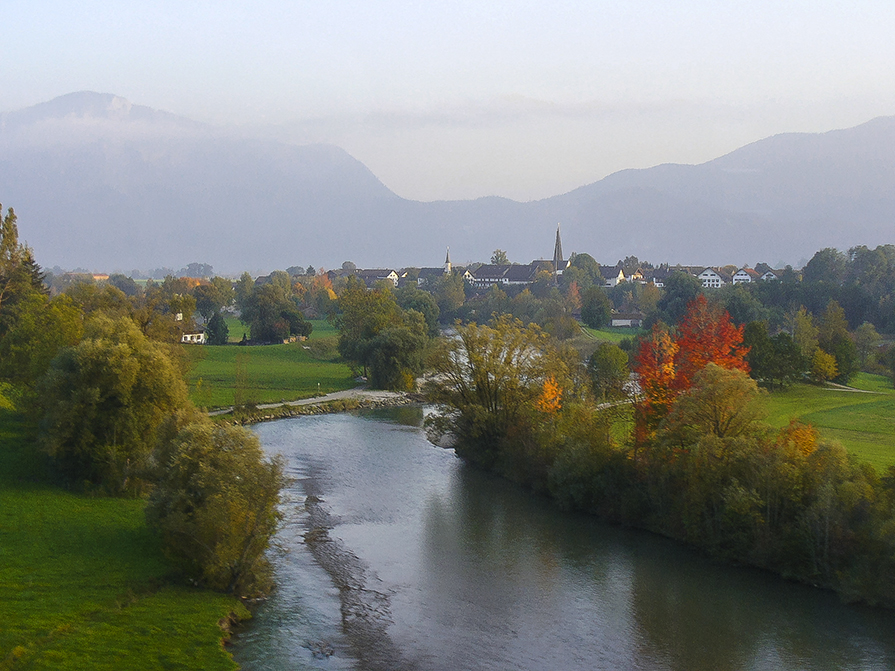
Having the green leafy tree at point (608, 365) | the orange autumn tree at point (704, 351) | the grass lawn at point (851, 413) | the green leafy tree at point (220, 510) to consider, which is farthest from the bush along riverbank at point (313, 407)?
the green leafy tree at point (220, 510)

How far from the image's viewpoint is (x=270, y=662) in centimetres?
2331

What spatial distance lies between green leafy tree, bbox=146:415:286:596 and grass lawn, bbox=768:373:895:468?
2774cm

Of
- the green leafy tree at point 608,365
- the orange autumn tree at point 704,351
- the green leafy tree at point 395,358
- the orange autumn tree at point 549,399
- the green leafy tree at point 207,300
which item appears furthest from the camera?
the green leafy tree at point 207,300

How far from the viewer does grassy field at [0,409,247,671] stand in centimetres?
2134

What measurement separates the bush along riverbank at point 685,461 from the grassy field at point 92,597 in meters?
18.4

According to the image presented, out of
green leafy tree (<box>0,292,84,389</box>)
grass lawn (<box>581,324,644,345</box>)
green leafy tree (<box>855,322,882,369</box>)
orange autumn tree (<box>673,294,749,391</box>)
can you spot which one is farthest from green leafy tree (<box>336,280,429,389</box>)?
green leafy tree (<box>855,322,882,369</box>)

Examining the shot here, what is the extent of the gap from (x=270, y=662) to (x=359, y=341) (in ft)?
186

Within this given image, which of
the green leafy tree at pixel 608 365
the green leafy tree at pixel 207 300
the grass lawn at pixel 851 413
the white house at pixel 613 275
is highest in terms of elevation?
the white house at pixel 613 275

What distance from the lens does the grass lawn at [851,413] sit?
4441cm

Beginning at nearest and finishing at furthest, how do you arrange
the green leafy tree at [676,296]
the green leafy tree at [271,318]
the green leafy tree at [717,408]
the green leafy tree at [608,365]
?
the green leafy tree at [717,408], the green leafy tree at [608,365], the green leafy tree at [676,296], the green leafy tree at [271,318]

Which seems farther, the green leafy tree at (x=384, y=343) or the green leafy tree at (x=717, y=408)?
the green leafy tree at (x=384, y=343)

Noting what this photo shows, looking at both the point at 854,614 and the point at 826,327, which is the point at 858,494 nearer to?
the point at 854,614

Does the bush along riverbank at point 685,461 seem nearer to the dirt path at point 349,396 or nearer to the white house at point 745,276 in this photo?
the dirt path at point 349,396

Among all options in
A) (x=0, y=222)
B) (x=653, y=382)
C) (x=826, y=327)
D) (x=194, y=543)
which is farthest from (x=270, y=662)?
(x=826, y=327)
